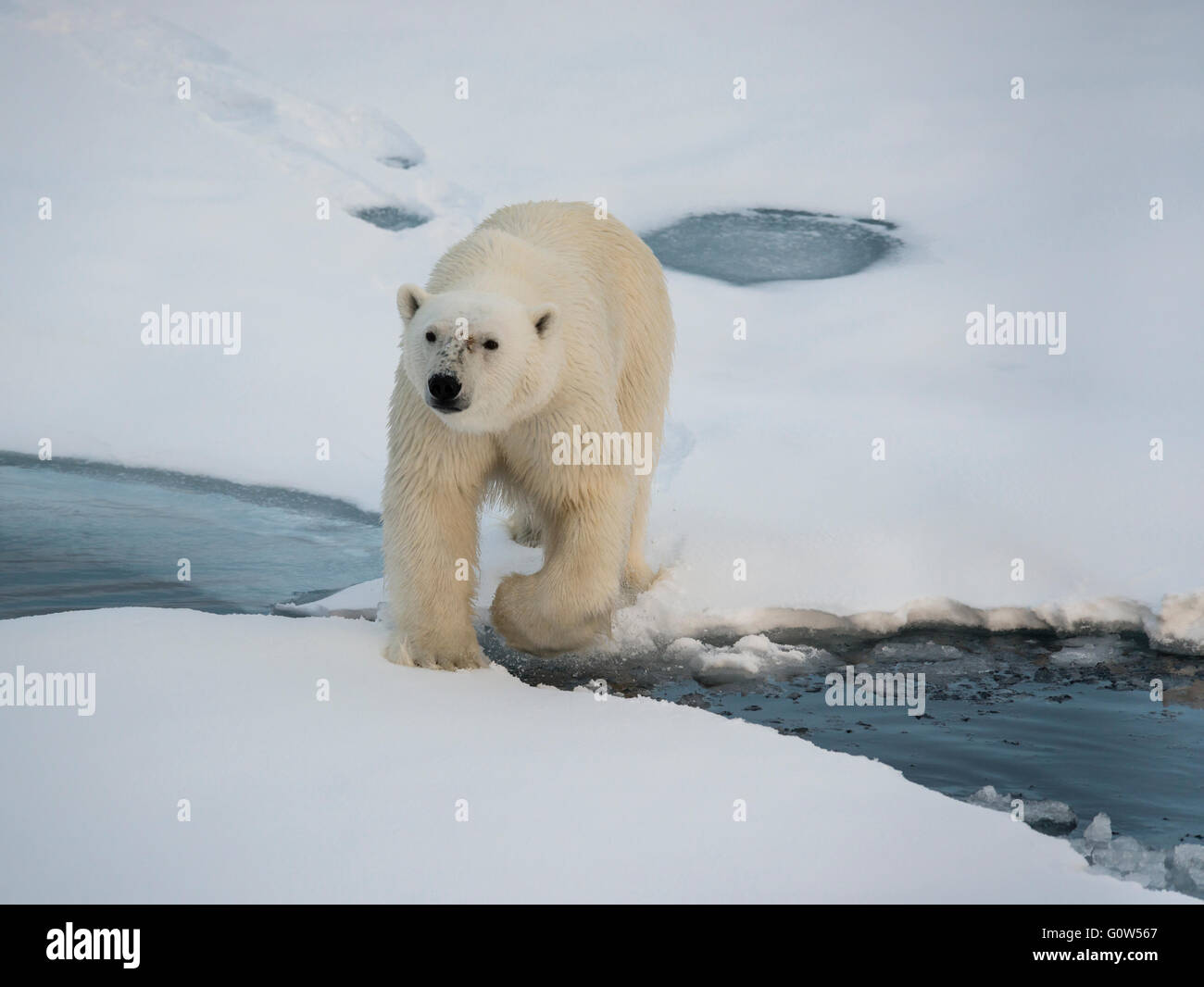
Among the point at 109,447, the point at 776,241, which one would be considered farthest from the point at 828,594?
the point at 776,241

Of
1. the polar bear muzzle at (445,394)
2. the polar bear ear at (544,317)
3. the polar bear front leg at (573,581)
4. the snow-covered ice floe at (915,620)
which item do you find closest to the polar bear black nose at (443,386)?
the polar bear muzzle at (445,394)

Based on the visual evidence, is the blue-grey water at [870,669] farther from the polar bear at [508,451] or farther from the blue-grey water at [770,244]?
the blue-grey water at [770,244]

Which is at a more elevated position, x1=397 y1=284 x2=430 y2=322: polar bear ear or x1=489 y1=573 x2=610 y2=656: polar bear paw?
x1=397 y1=284 x2=430 y2=322: polar bear ear

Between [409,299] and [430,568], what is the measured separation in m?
0.91

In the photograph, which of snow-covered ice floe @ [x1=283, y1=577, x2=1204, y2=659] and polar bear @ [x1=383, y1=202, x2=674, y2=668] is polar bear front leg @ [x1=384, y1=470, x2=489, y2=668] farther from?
snow-covered ice floe @ [x1=283, y1=577, x2=1204, y2=659]

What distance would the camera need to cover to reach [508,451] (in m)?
3.94

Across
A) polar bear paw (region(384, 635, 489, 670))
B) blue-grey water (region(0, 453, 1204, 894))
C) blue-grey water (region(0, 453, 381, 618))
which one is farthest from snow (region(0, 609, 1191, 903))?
blue-grey water (region(0, 453, 381, 618))

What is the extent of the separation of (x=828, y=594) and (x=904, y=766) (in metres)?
1.59

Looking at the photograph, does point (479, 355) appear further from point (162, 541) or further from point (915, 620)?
point (162, 541)

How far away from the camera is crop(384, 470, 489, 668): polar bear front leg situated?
3.91 m

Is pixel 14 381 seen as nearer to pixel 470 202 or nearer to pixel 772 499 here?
pixel 470 202

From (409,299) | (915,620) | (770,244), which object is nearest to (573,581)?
(409,299)

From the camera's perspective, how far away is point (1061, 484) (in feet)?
19.5

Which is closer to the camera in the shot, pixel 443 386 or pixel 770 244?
pixel 443 386
